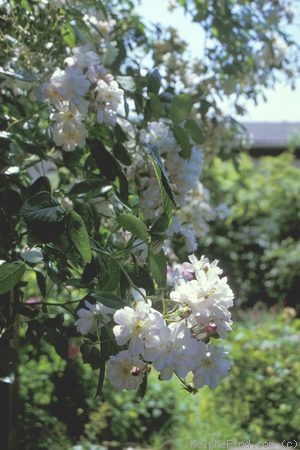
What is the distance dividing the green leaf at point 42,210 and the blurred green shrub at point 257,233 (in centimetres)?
797

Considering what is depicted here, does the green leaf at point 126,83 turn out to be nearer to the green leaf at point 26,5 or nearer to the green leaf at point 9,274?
the green leaf at point 26,5

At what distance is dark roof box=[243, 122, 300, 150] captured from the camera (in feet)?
56.3

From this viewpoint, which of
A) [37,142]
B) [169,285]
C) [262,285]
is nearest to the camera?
[169,285]

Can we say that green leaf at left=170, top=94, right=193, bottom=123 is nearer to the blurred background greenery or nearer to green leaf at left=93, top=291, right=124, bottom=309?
green leaf at left=93, top=291, right=124, bottom=309

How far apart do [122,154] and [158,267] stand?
536 mm

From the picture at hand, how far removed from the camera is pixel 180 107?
1.98m

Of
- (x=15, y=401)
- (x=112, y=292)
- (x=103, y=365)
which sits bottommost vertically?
(x=15, y=401)

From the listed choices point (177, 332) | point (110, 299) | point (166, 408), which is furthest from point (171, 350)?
point (166, 408)

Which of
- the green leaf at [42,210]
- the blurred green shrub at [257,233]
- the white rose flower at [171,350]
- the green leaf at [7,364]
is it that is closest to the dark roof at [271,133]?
the blurred green shrub at [257,233]

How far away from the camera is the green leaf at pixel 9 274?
4.23 ft

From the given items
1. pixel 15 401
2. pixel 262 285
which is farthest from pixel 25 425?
pixel 262 285

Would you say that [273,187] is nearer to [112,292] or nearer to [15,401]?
[15,401]

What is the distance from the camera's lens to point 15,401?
8.56 ft

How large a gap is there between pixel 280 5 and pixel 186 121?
1511mm
